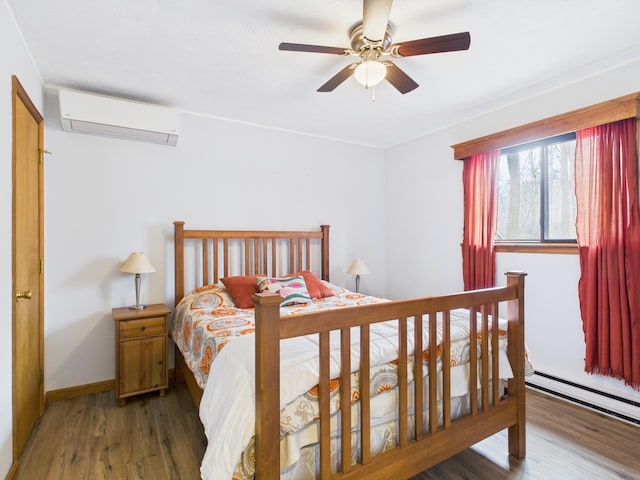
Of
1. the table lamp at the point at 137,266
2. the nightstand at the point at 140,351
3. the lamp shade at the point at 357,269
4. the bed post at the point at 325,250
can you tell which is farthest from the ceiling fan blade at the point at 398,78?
the nightstand at the point at 140,351

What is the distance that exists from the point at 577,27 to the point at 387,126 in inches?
70.6

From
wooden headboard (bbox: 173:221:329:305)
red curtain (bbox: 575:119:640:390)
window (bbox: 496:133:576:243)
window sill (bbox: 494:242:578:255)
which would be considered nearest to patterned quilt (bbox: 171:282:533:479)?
wooden headboard (bbox: 173:221:329:305)

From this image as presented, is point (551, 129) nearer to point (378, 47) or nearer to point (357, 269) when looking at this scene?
point (378, 47)

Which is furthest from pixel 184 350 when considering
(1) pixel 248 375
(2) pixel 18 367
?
(1) pixel 248 375

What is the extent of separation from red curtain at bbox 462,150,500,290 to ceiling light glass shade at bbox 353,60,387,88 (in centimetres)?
165

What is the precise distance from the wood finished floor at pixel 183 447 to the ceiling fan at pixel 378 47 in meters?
2.19

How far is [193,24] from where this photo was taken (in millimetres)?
1838

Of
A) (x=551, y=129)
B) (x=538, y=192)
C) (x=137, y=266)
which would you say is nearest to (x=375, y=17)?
(x=551, y=129)

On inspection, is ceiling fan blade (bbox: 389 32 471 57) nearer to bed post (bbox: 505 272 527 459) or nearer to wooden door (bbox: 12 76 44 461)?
bed post (bbox: 505 272 527 459)

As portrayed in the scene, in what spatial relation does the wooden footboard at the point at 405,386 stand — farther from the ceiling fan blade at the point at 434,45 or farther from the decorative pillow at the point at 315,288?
the decorative pillow at the point at 315,288

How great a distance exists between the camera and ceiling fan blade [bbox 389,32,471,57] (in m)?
1.61

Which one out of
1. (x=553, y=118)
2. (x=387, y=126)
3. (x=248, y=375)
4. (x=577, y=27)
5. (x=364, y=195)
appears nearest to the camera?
(x=248, y=375)

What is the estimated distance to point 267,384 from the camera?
45.6 inches

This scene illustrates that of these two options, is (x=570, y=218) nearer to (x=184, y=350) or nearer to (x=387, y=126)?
(x=387, y=126)
